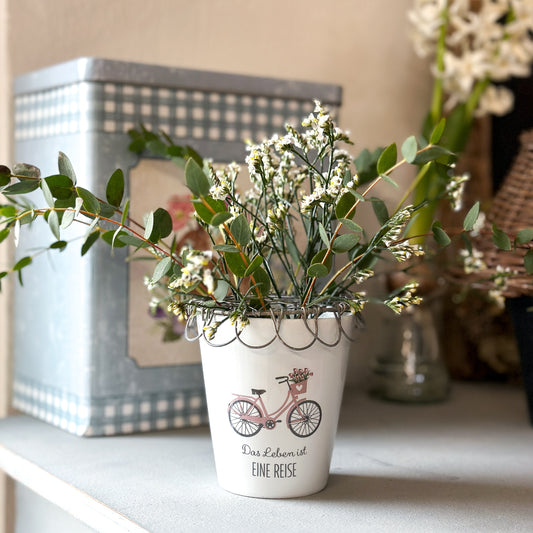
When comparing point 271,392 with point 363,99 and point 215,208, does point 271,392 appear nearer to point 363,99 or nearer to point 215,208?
point 215,208

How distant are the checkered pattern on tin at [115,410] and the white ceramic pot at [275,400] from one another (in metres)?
0.18

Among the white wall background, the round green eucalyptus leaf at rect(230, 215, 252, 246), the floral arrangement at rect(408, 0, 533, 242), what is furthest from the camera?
the floral arrangement at rect(408, 0, 533, 242)

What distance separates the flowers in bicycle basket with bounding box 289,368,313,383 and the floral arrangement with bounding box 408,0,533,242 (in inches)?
18.7

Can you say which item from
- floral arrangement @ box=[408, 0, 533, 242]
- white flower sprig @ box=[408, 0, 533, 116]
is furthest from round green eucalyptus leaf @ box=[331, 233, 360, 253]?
white flower sprig @ box=[408, 0, 533, 116]

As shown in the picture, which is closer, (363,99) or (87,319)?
(87,319)

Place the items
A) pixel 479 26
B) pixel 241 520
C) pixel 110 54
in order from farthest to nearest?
pixel 479 26, pixel 110 54, pixel 241 520

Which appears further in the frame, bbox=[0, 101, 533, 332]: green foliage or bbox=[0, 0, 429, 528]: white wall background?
bbox=[0, 0, 429, 528]: white wall background

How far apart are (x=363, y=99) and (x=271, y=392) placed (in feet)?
2.12

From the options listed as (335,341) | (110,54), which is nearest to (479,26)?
(110,54)

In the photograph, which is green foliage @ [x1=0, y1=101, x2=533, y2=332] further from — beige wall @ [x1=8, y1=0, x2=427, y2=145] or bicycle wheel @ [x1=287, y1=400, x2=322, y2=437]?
beige wall @ [x1=8, y1=0, x2=427, y2=145]

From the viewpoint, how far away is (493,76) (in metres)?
0.98

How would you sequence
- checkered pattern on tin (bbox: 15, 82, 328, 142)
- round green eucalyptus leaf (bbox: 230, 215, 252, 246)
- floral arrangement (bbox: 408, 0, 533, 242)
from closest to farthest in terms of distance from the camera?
round green eucalyptus leaf (bbox: 230, 215, 252, 246) < checkered pattern on tin (bbox: 15, 82, 328, 142) < floral arrangement (bbox: 408, 0, 533, 242)

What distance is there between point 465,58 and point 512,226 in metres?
0.32

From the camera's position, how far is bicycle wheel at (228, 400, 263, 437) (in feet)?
1.75
